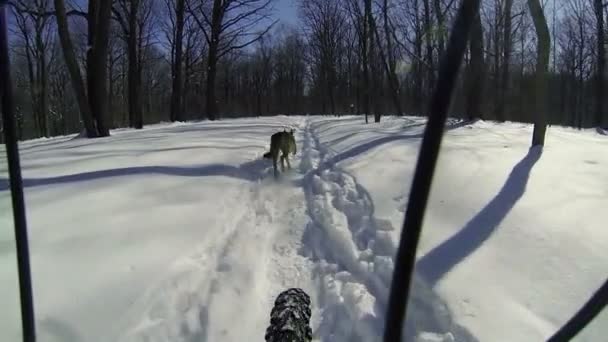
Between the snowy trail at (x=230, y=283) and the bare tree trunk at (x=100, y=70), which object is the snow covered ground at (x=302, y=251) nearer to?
the snowy trail at (x=230, y=283)

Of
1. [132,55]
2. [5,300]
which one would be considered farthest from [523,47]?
[5,300]

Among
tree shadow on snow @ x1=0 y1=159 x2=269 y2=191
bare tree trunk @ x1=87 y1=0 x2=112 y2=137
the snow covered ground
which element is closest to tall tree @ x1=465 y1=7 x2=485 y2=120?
the snow covered ground

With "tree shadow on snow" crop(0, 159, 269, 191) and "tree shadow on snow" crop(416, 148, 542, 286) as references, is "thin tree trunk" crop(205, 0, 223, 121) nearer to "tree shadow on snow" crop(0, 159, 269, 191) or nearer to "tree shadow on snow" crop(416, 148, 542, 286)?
"tree shadow on snow" crop(0, 159, 269, 191)

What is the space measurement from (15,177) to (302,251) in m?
3.35

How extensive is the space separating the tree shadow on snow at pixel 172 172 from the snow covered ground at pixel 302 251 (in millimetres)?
60

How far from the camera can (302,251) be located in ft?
12.8

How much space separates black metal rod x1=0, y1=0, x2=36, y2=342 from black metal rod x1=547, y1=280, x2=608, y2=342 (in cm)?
85

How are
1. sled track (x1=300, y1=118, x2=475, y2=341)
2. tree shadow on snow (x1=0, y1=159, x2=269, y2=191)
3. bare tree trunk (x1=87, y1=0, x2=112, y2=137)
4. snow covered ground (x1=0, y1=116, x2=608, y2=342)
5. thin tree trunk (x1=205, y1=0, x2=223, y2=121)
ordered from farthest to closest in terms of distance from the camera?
thin tree trunk (x1=205, y1=0, x2=223, y2=121) → bare tree trunk (x1=87, y1=0, x2=112, y2=137) → tree shadow on snow (x1=0, y1=159, x2=269, y2=191) → sled track (x1=300, y1=118, x2=475, y2=341) → snow covered ground (x1=0, y1=116, x2=608, y2=342)

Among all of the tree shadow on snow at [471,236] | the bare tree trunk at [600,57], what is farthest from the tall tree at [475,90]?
the bare tree trunk at [600,57]

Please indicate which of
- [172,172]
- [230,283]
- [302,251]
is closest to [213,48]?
[172,172]

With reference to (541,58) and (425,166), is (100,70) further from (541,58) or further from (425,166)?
(425,166)

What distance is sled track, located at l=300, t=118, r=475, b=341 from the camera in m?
2.61

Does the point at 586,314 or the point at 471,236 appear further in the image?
the point at 471,236

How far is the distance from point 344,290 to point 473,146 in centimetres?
539
